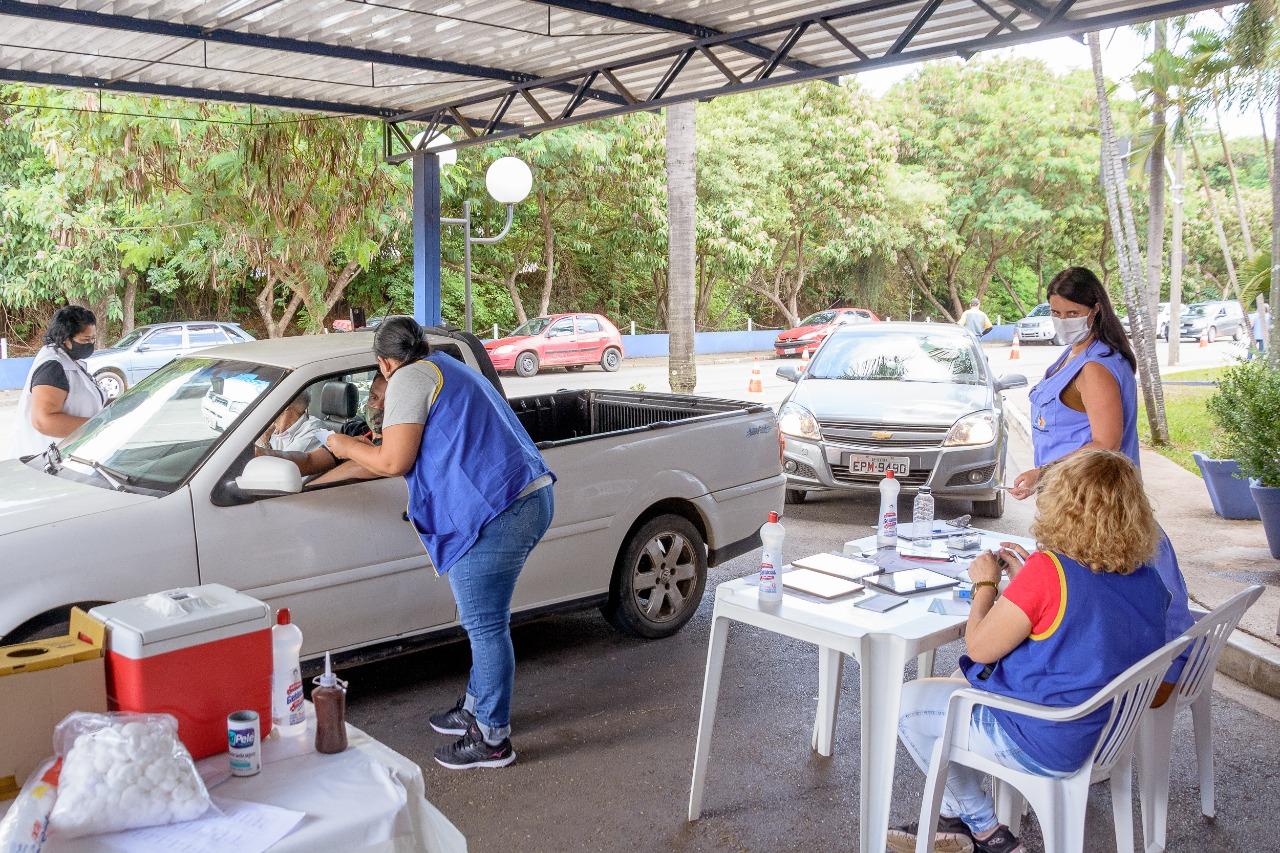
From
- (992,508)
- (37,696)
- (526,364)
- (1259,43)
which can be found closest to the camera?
(37,696)

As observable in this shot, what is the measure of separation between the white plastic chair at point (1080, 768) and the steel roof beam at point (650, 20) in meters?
5.76

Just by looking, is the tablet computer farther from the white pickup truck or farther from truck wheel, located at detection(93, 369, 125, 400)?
truck wheel, located at detection(93, 369, 125, 400)

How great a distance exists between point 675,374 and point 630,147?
48.8 ft

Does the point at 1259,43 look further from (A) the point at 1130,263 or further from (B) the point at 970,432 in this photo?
(B) the point at 970,432

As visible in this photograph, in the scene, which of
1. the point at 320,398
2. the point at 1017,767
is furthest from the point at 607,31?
the point at 1017,767

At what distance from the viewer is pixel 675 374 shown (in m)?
16.7

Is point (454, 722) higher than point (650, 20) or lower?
lower

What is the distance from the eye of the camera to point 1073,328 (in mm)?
4699

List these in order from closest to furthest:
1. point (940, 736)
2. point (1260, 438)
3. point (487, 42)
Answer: point (940, 736)
point (1260, 438)
point (487, 42)

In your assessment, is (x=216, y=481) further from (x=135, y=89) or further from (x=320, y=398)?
(x=135, y=89)

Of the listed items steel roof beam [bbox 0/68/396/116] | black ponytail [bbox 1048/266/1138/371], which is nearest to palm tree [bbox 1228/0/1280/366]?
black ponytail [bbox 1048/266/1138/371]

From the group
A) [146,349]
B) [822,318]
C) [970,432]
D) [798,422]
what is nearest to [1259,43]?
[970,432]

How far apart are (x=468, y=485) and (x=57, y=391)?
9.32ft

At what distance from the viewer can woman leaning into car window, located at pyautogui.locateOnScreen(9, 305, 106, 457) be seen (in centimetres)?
588
